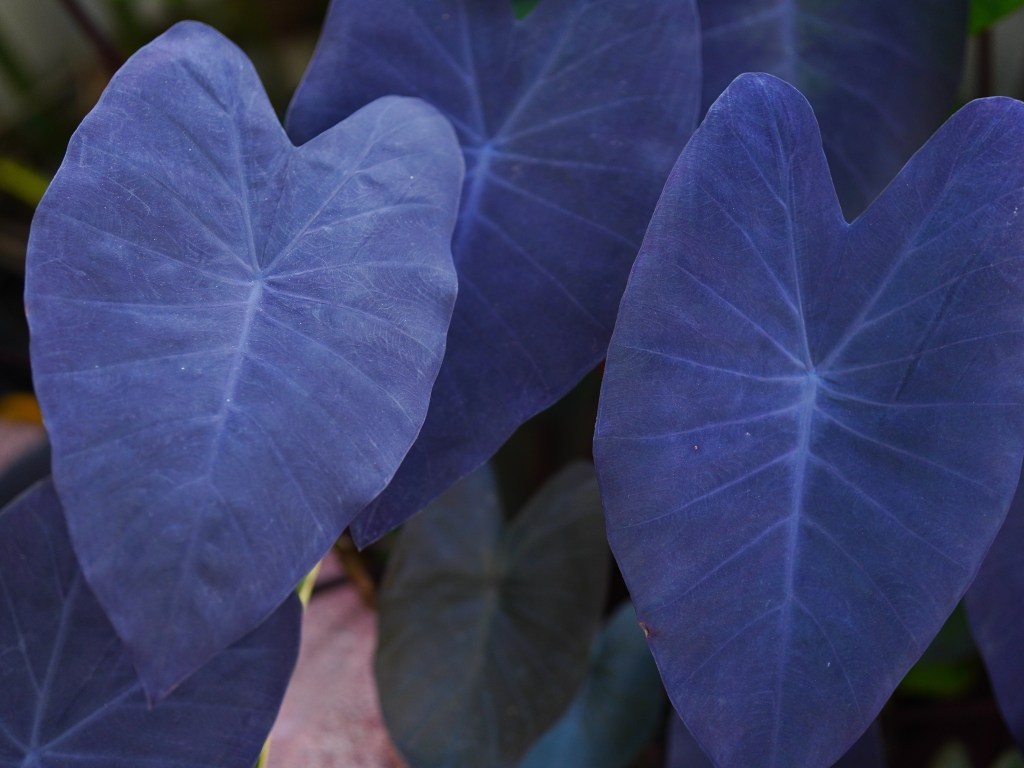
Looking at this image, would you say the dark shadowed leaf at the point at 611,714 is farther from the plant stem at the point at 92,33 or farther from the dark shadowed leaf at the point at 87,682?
the plant stem at the point at 92,33

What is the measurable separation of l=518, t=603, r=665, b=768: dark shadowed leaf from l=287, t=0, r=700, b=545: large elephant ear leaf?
52 cm

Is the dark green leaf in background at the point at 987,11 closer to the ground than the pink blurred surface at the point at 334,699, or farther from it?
farther from it

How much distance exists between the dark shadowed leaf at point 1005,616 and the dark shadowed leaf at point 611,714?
427 mm

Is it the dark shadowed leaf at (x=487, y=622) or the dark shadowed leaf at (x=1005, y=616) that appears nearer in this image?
the dark shadowed leaf at (x=1005, y=616)

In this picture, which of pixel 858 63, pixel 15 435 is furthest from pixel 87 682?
pixel 858 63

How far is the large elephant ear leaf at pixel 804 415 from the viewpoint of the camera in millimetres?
530

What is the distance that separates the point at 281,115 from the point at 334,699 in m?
1.05

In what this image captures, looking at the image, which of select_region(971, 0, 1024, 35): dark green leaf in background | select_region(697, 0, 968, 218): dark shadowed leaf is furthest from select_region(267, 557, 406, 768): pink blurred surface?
select_region(971, 0, 1024, 35): dark green leaf in background

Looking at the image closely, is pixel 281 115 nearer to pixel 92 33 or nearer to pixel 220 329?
pixel 92 33

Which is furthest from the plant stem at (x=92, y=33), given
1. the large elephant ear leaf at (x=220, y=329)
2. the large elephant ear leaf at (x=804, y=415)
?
the large elephant ear leaf at (x=804, y=415)

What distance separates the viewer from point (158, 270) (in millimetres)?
543

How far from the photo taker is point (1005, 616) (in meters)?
0.73

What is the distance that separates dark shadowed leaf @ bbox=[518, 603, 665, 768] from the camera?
1061 mm

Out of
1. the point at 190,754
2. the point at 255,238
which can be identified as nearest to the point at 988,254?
the point at 255,238
